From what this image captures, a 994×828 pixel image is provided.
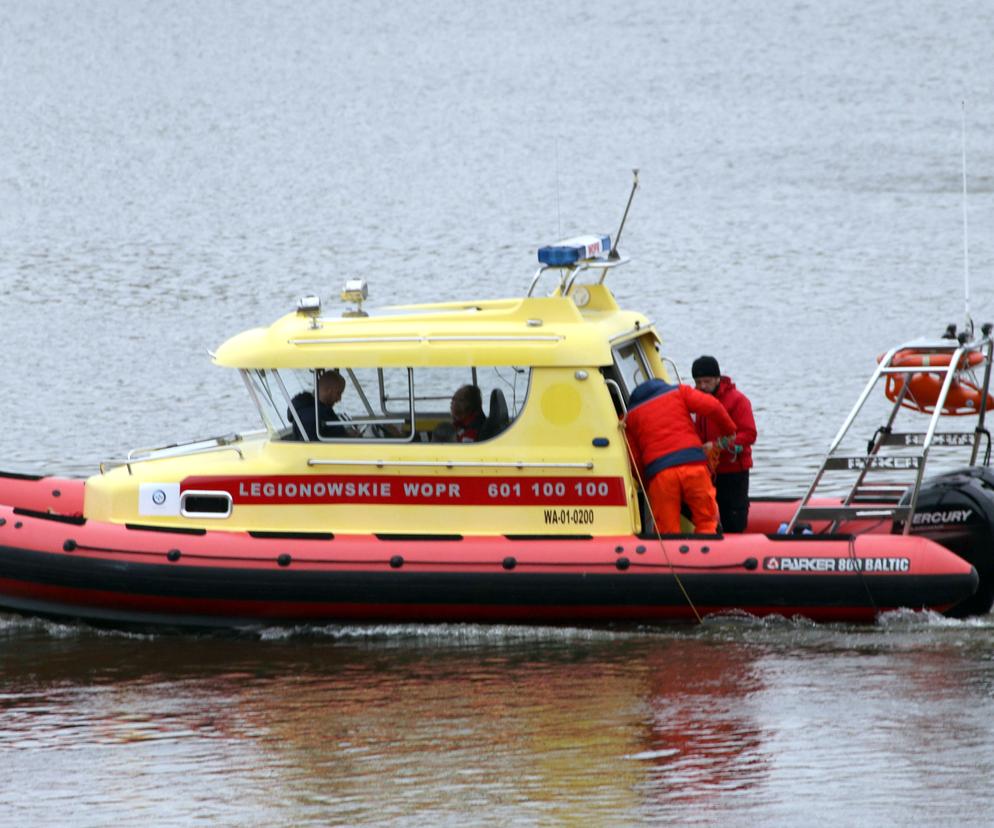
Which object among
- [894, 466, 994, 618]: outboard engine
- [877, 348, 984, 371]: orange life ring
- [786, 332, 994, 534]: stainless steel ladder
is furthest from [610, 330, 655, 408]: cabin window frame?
[894, 466, 994, 618]: outboard engine

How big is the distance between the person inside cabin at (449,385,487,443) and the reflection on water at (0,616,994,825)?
3.31 feet

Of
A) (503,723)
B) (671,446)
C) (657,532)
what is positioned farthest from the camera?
(657,532)

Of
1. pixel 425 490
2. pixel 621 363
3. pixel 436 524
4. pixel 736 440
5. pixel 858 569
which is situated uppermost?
pixel 621 363

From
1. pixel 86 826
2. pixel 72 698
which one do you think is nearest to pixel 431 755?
pixel 86 826

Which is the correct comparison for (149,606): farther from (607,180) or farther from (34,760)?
(607,180)

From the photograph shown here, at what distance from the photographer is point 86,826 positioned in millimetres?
6145

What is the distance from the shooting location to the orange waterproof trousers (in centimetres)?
840

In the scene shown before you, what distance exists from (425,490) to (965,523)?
2.74 m

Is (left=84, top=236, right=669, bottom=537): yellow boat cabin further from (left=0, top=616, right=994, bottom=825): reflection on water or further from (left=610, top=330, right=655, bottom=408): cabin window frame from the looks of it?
(left=0, top=616, right=994, bottom=825): reflection on water

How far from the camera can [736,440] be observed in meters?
8.57

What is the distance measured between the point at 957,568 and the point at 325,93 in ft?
97.5

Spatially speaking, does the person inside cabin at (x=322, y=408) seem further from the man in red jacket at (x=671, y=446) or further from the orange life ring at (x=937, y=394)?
the orange life ring at (x=937, y=394)

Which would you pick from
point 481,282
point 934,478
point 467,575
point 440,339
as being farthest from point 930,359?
point 481,282

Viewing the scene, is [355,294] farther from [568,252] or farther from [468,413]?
[568,252]
